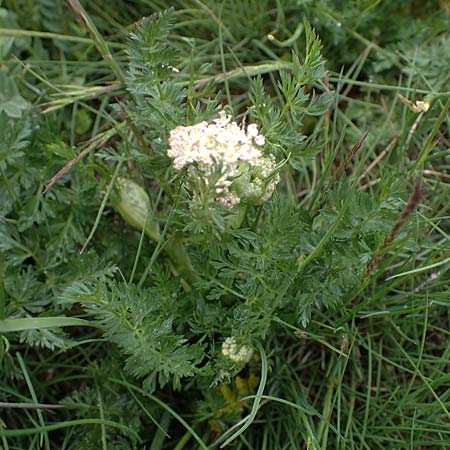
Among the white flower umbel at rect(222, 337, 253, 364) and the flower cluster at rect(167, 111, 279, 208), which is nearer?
the flower cluster at rect(167, 111, 279, 208)

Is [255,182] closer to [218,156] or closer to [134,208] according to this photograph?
[218,156]

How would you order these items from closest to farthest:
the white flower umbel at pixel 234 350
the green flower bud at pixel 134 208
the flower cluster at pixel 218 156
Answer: the flower cluster at pixel 218 156 → the white flower umbel at pixel 234 350 → the green flower bud at pixel 134 208

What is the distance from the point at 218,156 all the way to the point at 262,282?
1.12 ft

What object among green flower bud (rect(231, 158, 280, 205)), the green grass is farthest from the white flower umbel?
green flower bud (rect(231, 158, 280, 205))

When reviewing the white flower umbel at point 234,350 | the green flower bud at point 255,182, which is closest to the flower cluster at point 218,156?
the green flower bud at point 255,182

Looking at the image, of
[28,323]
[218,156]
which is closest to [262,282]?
[218,156]

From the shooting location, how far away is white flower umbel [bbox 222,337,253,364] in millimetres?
1395

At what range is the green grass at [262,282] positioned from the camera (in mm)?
1407

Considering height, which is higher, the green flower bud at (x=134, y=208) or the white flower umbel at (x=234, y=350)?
the green flower bud at (x=134, y=208)

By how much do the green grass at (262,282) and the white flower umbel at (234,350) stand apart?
47 mm

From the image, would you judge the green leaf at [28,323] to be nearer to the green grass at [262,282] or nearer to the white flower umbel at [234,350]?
the green grass at [262,282]

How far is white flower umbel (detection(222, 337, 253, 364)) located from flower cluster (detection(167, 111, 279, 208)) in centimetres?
36

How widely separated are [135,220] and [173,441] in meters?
0.59

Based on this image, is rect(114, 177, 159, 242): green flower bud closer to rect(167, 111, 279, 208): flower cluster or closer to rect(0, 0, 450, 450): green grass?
rect(0, 0, 450, 450): green grass
